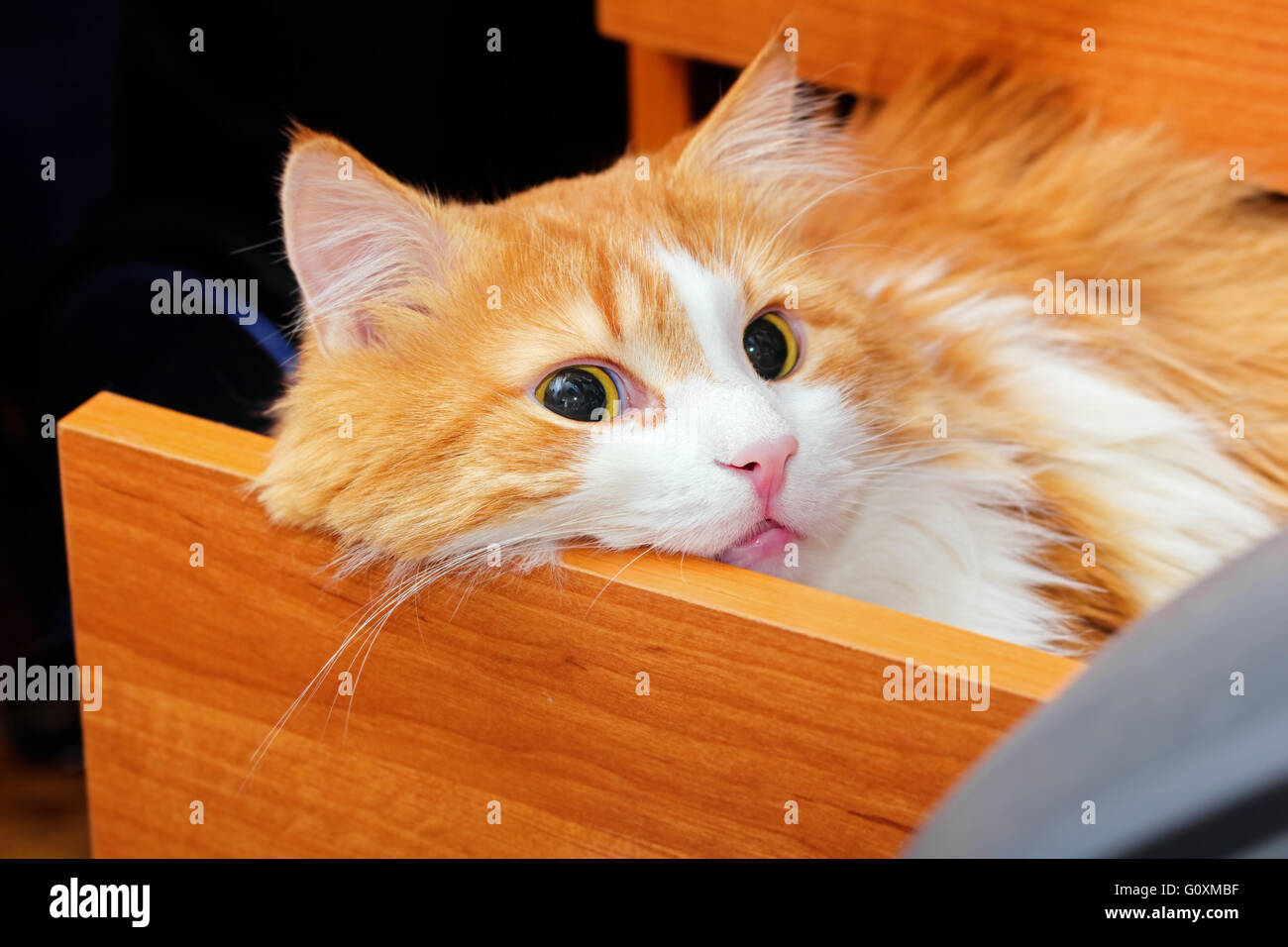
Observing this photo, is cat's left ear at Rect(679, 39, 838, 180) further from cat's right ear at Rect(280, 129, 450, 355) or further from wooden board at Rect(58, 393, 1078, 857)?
wooden board at Rect(58, 393, 1078, 857)

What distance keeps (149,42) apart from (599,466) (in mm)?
1109

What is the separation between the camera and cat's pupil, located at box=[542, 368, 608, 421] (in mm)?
762

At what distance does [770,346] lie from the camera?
0.85m

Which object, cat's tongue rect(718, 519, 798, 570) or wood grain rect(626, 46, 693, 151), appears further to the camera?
wood grain rect(626, 46, 693, 151)

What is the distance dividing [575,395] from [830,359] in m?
0.20

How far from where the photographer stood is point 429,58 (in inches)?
60.4

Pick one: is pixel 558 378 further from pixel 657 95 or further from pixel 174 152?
pixel 174 152

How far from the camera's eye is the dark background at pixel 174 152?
4.14 ft

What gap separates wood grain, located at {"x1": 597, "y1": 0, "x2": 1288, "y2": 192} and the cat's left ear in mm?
50

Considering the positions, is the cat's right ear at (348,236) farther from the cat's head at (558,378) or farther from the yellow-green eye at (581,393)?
the yellow-green eye at (581,393)

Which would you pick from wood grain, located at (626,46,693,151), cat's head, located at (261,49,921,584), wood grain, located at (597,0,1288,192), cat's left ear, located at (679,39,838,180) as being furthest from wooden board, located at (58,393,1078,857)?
wood grain, located at (626,46,693,151)

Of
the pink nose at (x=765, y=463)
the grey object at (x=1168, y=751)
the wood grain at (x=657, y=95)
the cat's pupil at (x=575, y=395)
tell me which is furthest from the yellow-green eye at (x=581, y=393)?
the wood grain at (x=657, y=95)

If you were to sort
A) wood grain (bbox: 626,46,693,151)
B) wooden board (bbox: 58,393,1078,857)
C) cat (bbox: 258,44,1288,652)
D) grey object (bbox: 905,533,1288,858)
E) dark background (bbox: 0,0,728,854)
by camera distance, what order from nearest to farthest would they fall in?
grey object (bbox: 905,533,1288,858) → wooden board (bbox: 58,393,1078,857) → cat (bbox: 258,44,1288,652) → dark background (bbox: 0,0,728,854) → wood grain (bbox: 626,46,693,151)
